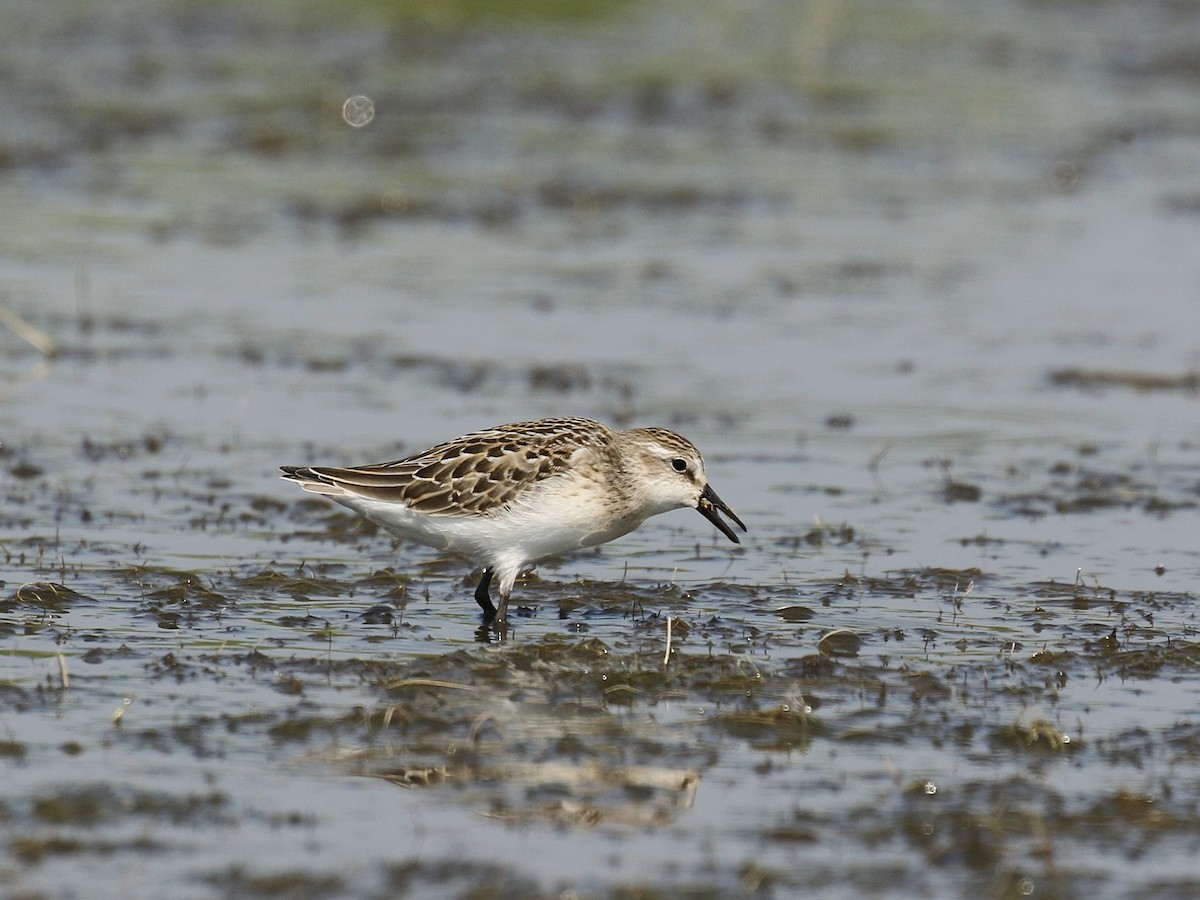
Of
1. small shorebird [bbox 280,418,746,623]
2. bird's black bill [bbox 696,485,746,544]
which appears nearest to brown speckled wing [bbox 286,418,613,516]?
small shorebird [bbox 280,418,746,623]

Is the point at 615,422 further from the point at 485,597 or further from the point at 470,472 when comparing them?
the point at 470,472

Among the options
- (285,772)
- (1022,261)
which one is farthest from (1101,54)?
(285,772)

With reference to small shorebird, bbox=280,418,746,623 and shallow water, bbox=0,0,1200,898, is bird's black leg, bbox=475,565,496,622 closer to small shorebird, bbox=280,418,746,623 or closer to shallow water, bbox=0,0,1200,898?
small shorebird, bbox=280,418,746,623

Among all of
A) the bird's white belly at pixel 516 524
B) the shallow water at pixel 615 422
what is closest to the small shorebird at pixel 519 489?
the bird's white belly at pixel 516 524

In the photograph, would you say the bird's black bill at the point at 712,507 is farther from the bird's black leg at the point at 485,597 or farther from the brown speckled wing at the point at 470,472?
the bird's black leg at the point at 485,597

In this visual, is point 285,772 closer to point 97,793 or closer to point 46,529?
point 97,793

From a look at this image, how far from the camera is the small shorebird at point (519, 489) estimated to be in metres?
10.3

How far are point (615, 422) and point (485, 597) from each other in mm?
4441

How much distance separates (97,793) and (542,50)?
84.9ft

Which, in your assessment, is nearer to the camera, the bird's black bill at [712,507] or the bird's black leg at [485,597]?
the bird's black leg at [485,597]

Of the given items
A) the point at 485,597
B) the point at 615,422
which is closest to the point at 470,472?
the point at 485,597

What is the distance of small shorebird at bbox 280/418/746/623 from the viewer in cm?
1032

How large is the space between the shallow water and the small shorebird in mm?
448

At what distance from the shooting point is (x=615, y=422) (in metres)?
14.9
